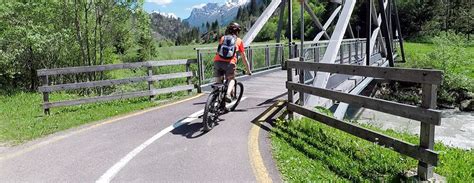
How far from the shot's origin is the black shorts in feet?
23.2

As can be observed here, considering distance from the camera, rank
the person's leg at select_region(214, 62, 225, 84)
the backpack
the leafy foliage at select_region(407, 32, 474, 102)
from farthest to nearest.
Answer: the leafy foliage at select_region(407, 32, 474, 102), the person's leg at select_region(214, 62, 225, 84), the backpack

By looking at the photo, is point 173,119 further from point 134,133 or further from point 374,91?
point 374,91

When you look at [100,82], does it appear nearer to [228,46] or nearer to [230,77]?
[230,77]

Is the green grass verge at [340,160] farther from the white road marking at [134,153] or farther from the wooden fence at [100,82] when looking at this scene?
the wooden fence at [100,82]

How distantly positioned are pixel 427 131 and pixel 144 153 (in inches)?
154

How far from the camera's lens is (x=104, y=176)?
15.3ft

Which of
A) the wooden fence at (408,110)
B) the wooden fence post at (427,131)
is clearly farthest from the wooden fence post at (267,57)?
the wooden fence post at (427,131)

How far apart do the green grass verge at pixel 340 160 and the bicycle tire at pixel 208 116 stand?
1.18 metres

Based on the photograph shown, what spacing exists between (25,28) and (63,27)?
2.95 m

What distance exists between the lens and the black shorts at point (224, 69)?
279 inches

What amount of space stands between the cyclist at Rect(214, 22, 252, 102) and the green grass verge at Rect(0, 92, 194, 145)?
3112 mm

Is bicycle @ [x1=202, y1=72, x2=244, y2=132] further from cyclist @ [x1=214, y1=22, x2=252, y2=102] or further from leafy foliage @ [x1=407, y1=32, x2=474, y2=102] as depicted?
leafy foliage @ [x1=407, y1=32, x2=474, y2=102]

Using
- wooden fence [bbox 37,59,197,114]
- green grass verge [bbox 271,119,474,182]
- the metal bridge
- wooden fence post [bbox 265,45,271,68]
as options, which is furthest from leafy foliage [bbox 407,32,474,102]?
green grass verge [bbox 271,119,474,182]

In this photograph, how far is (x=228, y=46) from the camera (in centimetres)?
691
